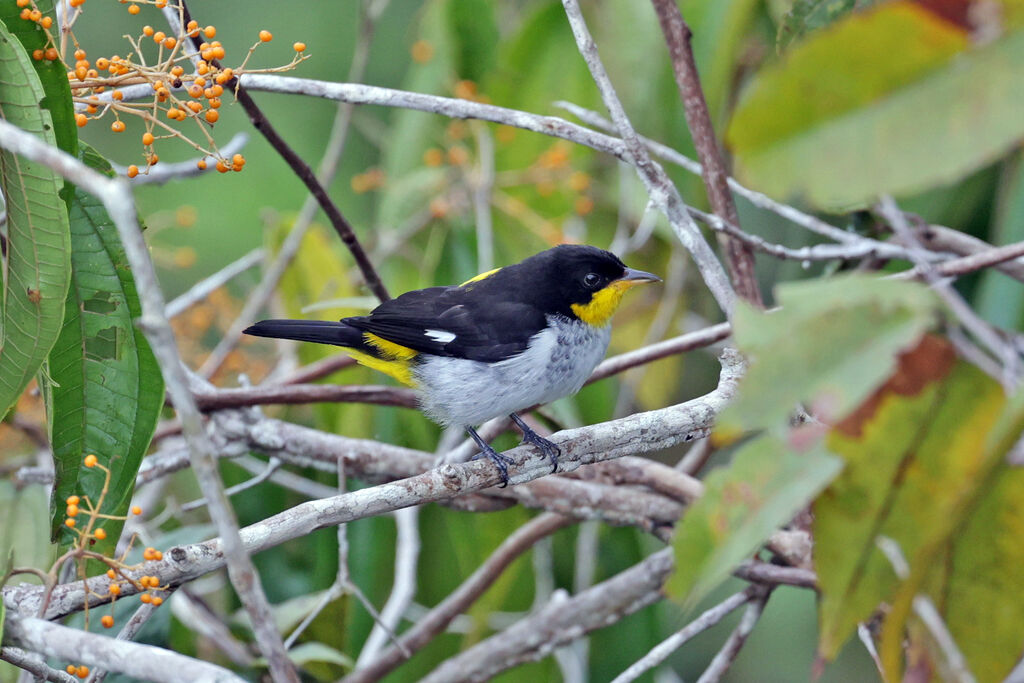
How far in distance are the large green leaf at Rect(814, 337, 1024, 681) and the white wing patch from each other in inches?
82.4

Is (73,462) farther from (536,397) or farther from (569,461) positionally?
(536,397)

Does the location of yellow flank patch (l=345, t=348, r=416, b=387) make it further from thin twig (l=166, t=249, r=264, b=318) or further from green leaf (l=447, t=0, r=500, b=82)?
green leaf (l=447, t=0, r=500, b=82)

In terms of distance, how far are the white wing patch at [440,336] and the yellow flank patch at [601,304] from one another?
41cm

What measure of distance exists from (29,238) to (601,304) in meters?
1.84

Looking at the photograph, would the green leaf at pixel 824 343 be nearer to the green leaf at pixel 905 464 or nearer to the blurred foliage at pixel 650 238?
the blurred foliage at pixel 650 238

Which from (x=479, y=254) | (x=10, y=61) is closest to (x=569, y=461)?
(x=10, y=61)

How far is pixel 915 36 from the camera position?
2.63 ft

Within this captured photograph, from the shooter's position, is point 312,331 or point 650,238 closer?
point 312,331

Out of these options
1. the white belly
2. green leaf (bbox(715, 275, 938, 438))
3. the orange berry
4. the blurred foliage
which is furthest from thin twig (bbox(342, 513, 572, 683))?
the orange berry

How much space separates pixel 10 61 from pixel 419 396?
62.5 inches

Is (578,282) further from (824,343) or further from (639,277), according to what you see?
(824,343)

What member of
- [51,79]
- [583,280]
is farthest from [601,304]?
[51,79]

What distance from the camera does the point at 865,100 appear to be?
2.65ft

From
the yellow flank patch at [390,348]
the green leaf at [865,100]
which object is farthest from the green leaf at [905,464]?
the yellow flank patch at [390,348]
